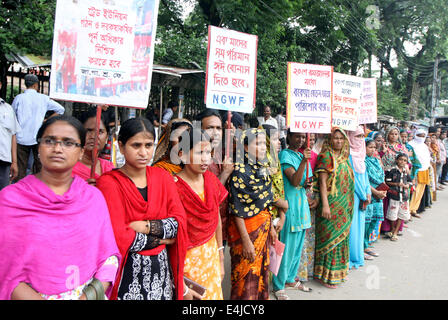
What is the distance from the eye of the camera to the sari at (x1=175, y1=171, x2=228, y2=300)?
250 cm

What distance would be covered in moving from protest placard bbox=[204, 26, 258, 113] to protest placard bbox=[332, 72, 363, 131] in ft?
4.61

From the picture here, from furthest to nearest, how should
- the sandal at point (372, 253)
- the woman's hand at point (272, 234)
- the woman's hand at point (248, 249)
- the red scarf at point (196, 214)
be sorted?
the sandal at point (372, 253) → the woman's hand at point (272, 234) → the woman's hand at point (248, 249) → the red scarf at point (196, 214)

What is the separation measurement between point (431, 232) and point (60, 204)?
7.23 m

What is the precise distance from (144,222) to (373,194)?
443 centimetres

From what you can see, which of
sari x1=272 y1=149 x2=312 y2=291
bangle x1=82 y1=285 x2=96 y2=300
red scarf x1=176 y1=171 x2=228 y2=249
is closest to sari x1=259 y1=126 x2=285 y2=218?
sari x1=272 y1=149 x2=312 y2=291

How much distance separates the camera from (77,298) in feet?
5.67

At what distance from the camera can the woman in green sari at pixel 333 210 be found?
4.22 metres

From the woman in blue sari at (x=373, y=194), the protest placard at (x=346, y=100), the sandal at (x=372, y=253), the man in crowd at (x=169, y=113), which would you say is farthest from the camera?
the man in crowd at (x=169, y=113)

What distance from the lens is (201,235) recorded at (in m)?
2.52

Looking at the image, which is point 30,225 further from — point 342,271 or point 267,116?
point 267,116

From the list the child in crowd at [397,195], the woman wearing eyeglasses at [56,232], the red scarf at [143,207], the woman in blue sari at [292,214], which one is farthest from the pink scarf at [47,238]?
the child in crowd at [397,195]

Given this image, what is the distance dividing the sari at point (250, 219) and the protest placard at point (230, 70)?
0.56 meters

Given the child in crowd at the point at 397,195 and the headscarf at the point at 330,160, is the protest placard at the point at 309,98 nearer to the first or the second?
the headscarf at the point at 330,160

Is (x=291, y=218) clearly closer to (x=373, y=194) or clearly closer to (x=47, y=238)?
(x=373, y=194)
